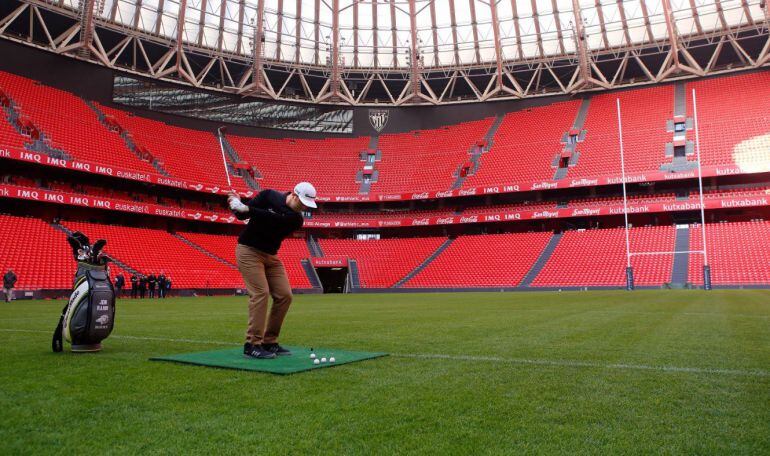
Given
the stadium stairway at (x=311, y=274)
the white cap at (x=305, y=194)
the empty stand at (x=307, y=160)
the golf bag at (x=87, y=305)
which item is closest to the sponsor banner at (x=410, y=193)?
the empty stand at (x=307, y=160)

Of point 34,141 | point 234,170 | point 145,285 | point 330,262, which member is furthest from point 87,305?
point 234,170

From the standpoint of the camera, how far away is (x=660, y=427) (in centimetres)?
339

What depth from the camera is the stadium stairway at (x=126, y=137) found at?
42.0 m

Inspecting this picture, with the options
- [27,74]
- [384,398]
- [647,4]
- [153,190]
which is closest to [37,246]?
[153,190]

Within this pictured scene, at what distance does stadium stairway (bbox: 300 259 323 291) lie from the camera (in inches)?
1720

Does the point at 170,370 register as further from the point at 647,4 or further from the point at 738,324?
the point at 647,4

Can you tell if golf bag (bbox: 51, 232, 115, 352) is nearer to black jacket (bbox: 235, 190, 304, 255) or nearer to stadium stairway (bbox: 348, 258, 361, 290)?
black jacket (bbox: 235, 190, 304, 255)

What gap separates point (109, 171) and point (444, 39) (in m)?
29.3

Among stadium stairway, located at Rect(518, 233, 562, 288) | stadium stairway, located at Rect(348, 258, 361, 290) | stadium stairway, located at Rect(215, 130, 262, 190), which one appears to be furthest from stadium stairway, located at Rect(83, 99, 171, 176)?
stadium stairway, located at Rect(518, 233, 562, 288)

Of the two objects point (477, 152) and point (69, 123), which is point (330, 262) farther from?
point (69, 123)

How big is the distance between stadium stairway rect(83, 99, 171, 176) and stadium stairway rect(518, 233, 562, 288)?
28.9 meters

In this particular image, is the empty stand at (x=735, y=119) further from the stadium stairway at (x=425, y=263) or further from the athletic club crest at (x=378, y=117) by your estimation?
the athletic club crest at (x=378, y=117)

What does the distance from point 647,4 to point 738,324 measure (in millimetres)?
39010

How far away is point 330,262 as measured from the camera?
46.5 metres
